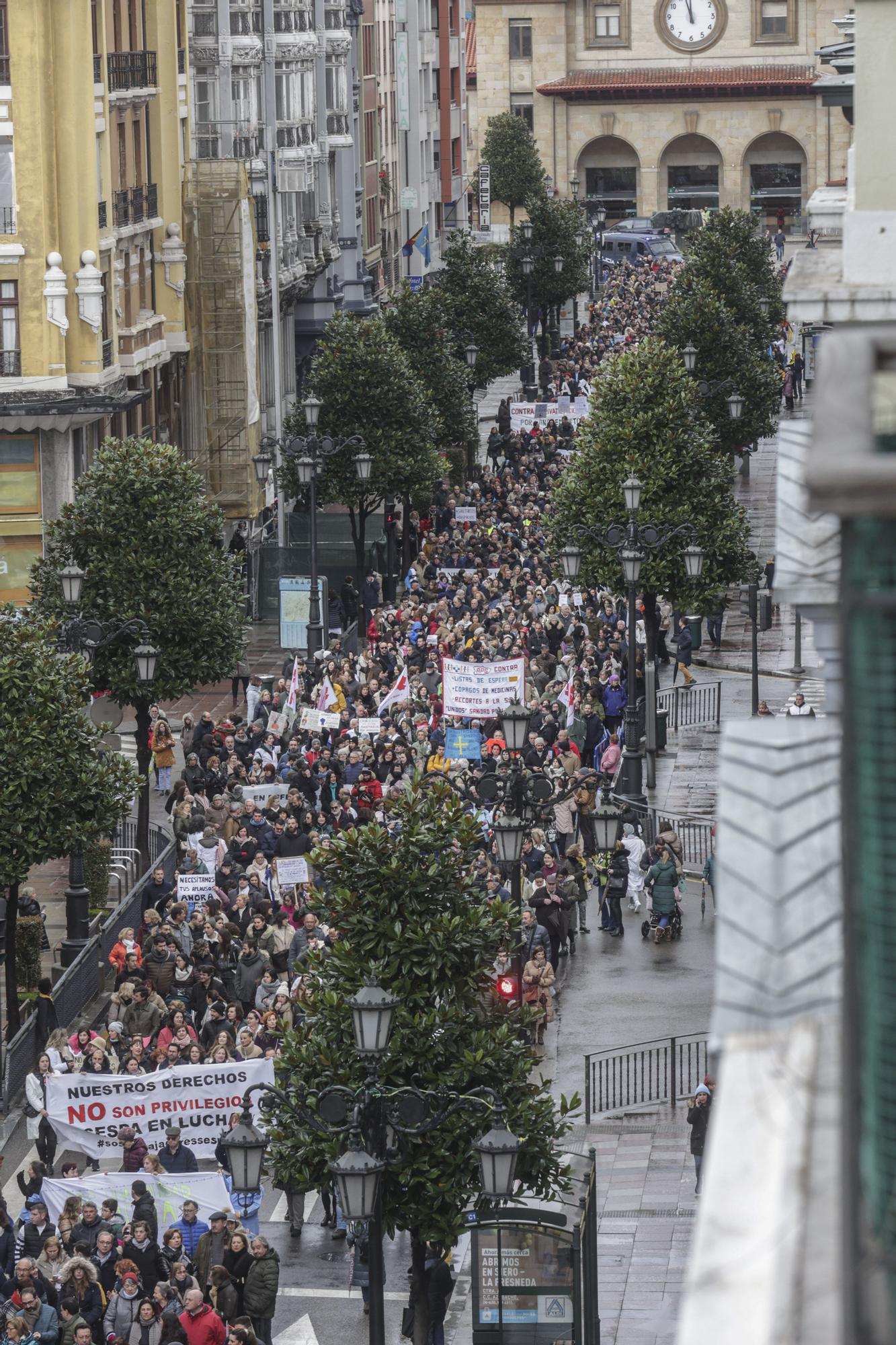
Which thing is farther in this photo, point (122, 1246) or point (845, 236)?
point (122, 1246)

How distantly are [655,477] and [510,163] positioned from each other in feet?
255

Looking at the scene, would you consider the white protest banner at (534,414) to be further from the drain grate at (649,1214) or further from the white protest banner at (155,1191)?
the white protest banner at (155,1191)

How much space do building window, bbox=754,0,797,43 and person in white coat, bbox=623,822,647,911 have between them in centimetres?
11412

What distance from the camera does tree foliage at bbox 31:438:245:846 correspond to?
37.4 metres

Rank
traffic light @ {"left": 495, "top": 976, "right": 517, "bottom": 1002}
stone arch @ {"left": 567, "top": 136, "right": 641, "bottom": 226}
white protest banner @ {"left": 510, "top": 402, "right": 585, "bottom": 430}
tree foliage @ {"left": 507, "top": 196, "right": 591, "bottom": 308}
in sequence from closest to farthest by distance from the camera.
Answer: traffic light @ {"left": 495, "top": 976, "right": 517, "bottom": 1002}, white protest banner @ {"left": 510, "top": 402, "right": 585, "bottom": 430}, tree foliage @ {"left": 507, "top": 196, "right": 591, "bottom": 308}, stone arch @ {"left": 567, "top": 136, "right": 641, "bottom": 226}

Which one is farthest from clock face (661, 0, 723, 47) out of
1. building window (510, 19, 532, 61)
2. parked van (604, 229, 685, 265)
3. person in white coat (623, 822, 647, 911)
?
person in white coat (623, 822, 647, 911)

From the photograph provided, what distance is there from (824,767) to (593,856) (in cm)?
2883

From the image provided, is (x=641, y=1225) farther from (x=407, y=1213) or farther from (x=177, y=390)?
(x=177, y=390)

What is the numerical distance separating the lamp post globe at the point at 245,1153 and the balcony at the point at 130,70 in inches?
1568

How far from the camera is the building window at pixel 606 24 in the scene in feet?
467

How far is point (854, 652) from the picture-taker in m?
4.72

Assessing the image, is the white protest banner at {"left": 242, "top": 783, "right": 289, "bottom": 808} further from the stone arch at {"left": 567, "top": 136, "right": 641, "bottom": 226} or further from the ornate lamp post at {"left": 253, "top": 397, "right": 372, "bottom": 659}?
the stone arch at {"left": 567, "top": 136, "right": 641, "bottom": 226}

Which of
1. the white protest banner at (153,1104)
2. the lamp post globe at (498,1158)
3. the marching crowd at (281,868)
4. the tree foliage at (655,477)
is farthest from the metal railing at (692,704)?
the lamp post globe at (498,1158)

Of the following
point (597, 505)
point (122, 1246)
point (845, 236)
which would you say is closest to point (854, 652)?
point (845, 236)
